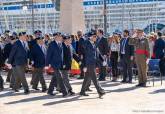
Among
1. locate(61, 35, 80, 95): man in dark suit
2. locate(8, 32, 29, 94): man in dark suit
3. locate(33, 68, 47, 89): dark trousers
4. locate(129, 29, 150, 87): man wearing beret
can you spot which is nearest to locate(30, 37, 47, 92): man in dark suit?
locate(33, 68, 47, 89): dark trousers

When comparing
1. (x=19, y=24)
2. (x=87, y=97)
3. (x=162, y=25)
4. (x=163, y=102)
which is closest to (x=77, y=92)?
(x=87, y=97)

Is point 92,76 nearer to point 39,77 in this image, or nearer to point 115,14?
point 39,77

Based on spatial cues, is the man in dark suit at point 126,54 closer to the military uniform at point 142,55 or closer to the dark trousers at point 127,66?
the dark trousers at point 127,66

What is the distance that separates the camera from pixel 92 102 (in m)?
13.6

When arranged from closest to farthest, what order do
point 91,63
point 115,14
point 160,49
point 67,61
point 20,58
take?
point 91,63 < point 67,61 < point 20,58 < point 160,49 < point 115,14

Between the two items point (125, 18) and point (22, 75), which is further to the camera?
point (125, 18)

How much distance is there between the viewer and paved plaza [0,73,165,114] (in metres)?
12.3

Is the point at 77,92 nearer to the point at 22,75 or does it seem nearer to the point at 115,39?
the point at 22,75

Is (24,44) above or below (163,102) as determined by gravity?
above

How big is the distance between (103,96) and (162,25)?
176 feet

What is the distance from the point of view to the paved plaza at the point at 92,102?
1229 cm

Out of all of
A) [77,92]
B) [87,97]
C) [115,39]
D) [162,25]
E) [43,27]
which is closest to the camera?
[87,97]

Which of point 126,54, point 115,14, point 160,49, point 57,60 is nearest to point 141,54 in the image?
point 126,54

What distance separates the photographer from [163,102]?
13523 millimetres
